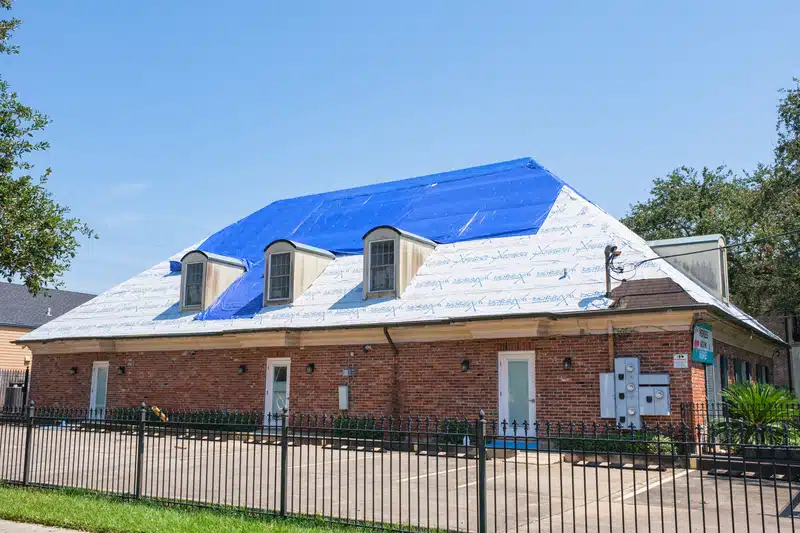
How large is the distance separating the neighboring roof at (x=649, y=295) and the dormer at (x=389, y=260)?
234 inches

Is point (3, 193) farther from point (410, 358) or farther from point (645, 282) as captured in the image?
point (645, 282)

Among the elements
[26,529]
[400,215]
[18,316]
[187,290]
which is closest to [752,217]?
[400,215]

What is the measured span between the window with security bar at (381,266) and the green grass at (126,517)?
10.4 meters

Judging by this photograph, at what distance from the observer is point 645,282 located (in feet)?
53.2

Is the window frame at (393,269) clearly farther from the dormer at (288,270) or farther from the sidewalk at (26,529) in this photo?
the sidewalk at (26,529)

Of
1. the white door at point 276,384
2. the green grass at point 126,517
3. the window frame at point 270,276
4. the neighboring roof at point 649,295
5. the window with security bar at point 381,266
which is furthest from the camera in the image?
the window frame at point 270,276

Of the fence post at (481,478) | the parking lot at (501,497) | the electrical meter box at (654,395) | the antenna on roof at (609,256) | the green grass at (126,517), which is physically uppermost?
Answer: the antenna on roof at (609,256)

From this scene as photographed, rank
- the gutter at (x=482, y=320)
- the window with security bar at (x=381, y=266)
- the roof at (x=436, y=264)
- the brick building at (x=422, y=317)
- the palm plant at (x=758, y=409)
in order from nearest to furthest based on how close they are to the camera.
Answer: the palm plant at (x=758, y=409) < the gutter at (x=482, y=320) < the brick building at (x=422, y=317) < the roof at (x=436, y=264) < the window with security bar at (x=381, y=266)

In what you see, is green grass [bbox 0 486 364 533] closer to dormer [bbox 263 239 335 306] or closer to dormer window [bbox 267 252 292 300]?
dormer [bbox 263 239 335 306]

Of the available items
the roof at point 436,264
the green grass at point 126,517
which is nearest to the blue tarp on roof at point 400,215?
the roof at point 436,264

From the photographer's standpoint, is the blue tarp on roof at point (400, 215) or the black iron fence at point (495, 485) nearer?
the black iron fence at point (495, 485)

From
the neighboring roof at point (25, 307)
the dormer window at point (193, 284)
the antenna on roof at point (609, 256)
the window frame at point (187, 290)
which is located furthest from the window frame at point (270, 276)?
the neighboring roof at point (25, 307)

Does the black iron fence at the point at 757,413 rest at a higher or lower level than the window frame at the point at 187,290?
lower

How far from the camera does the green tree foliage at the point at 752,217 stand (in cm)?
2794
